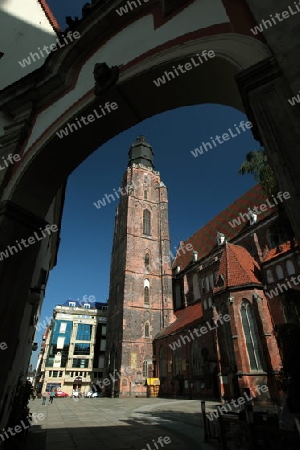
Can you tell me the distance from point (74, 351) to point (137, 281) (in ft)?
93.5

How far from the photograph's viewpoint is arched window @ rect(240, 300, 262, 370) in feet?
55.4

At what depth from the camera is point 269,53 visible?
229 centimetres

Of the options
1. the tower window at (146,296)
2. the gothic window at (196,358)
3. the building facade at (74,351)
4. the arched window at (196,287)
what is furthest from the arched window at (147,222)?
the building facade at (74,351)

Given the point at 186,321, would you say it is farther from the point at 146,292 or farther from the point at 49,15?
the point at 49,15

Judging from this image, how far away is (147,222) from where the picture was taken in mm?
40156

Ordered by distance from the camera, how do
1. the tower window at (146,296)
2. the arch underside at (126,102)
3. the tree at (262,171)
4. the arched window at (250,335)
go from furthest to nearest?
the tower window at (146,296)
the arched window at (250,335)
the tree at (262,171)
the arch underside at (126,102)

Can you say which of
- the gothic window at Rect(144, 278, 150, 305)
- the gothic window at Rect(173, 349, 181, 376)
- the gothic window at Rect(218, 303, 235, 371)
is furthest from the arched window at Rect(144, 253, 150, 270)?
the gothic window at Rect(218, 303, 235, 371)

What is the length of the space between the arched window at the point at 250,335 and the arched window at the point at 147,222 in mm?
21959

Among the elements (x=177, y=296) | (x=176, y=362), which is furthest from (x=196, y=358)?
(x=177, y=296)

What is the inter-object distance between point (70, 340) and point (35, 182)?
182ft

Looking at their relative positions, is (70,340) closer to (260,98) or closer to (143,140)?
(143,140)

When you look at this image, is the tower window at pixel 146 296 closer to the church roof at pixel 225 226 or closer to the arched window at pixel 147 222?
the church roof at pixel 225 226

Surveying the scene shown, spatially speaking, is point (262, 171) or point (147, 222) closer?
point (262, 171)

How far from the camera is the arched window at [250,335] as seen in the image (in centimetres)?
1689
